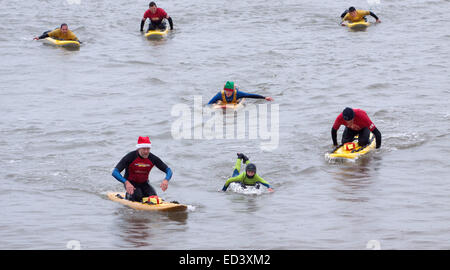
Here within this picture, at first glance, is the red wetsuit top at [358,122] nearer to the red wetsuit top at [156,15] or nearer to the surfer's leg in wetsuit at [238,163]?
the surfer's leg in wetsuit at [238,163]

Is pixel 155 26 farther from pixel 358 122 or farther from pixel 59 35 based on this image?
pixel 358 122

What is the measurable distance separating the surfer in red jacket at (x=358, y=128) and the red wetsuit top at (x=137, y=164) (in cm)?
536

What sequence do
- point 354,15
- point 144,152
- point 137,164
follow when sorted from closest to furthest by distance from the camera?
1. point 144,152
2. point 137,164
3. point 354,15

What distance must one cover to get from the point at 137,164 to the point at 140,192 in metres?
0.62

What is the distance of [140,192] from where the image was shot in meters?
14.3

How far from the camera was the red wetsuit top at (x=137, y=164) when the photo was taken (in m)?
13.9

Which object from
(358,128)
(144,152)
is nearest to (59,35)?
(358,128)

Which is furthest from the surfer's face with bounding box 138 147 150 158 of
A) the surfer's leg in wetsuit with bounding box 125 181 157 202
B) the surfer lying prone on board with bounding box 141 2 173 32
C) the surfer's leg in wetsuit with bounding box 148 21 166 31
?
the surfer's leg in wetsuit with bounding box 148 21 166 31

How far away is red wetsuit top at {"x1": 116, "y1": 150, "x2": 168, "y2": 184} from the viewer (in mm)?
13883

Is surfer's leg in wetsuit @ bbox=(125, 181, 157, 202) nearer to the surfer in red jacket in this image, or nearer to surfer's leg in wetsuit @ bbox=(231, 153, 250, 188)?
surfer's leg in wetsuit @ bbox=(231, 153, 250, 188)

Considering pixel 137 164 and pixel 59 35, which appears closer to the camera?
pixel 137 164

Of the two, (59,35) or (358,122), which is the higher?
(59,35)

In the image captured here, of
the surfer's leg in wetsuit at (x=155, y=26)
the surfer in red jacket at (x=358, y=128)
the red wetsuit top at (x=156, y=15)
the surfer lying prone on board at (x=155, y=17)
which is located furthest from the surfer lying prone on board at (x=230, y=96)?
the surfer's leg in wetsuit at (x=155, y=26)
